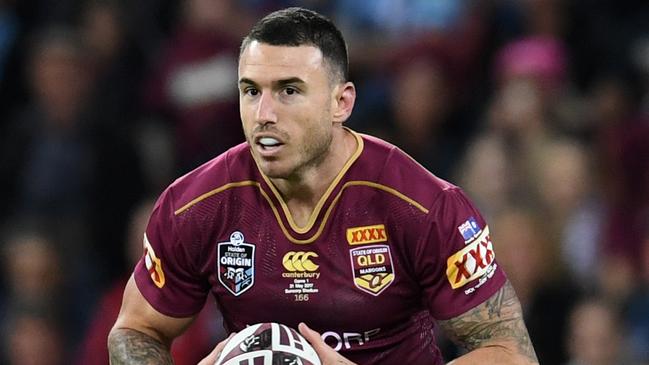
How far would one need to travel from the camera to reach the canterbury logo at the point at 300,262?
18.4 feet

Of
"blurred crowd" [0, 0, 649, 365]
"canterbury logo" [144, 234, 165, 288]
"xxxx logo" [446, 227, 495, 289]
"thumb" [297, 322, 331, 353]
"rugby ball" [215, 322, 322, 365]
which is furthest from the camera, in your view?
"blurred crowd" [0, 0, 649, 365]

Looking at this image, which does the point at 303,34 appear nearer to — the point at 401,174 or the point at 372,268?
the point at 401,174

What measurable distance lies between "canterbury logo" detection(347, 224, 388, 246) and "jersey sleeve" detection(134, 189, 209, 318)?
592 millimetres

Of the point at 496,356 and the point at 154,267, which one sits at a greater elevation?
the point at 154,267

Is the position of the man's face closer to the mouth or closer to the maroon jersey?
the mouth

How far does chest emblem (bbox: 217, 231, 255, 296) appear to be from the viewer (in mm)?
5652

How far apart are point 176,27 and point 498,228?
11.8 feet

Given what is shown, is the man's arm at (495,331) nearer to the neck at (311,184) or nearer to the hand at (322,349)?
the hand at (322,349)

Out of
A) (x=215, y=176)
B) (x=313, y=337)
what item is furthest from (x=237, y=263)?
(x=313, y=337)

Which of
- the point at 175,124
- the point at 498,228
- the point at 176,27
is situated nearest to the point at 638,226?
the point at 498,228

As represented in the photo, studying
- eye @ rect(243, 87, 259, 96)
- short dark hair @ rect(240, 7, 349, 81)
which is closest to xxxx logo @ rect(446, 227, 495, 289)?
short dark hair @ rect(240, 7, 349, 81)

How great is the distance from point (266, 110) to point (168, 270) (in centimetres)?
79

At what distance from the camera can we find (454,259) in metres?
5.49

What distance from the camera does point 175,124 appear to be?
34.2 feet
